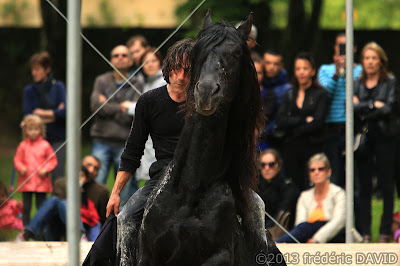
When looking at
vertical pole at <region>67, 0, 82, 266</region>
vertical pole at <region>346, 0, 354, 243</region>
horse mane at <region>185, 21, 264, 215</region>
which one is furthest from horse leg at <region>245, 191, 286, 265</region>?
vertical pole at <region>346, 0, 354, 243</region>

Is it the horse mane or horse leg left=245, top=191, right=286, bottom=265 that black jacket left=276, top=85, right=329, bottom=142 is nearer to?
horse leg left=245, top=191, right=286, bottom=265

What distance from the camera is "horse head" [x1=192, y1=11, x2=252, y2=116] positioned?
3637mm

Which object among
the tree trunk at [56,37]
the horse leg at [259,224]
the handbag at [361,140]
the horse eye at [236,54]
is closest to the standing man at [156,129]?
the horse eye at [236,54]

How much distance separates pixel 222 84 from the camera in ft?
12.3

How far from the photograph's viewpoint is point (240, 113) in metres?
4.03

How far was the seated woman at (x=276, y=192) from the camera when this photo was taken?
7.32 meters

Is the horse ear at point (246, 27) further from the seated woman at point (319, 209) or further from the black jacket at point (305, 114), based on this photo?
the black jacket at point (305, 114)

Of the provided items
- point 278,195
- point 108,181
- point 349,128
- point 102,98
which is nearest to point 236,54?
point 349,128

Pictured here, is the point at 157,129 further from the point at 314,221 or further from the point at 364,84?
the point at 364,84

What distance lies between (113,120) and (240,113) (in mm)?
4043

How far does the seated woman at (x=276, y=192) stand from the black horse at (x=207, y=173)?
3.24 m

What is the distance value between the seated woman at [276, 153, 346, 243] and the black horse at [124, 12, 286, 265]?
309 centimetres

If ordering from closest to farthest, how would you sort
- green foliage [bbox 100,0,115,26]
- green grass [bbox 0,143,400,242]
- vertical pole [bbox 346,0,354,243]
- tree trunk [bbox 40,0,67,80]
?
1. vertical pole [bbox 346,0,354,243]
2. green grass [bbox 0,143,400,242]
3. tree trunk [bbox 40,0,67,80]
4. green foliage [bbox 100,0,115,26]

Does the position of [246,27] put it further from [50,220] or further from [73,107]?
[50,220]
